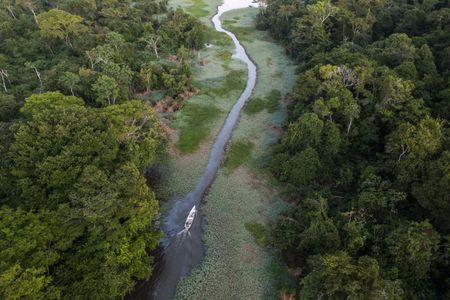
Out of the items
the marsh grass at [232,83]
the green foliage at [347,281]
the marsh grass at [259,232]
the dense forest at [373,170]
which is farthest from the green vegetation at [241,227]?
the marsh grass at [232,83]

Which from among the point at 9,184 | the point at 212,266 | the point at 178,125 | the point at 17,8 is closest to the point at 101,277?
the point at 212,266

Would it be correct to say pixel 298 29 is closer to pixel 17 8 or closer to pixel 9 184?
pixel 9 184

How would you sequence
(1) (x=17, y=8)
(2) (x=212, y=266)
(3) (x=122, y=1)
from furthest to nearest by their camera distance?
(3) (x=122, y=1), (1) (x=17, y=8), (2) (x=212, y=266)

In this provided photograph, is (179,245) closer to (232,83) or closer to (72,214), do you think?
(72,214)

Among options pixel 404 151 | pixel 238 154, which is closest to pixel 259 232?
pixel 238 154


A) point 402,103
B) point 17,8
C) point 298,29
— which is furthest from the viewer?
point 17,8

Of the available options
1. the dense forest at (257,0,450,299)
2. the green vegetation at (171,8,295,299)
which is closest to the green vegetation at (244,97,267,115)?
the green vegetation at (171,8,295,299)

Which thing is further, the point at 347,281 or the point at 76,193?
the point at 76,193
